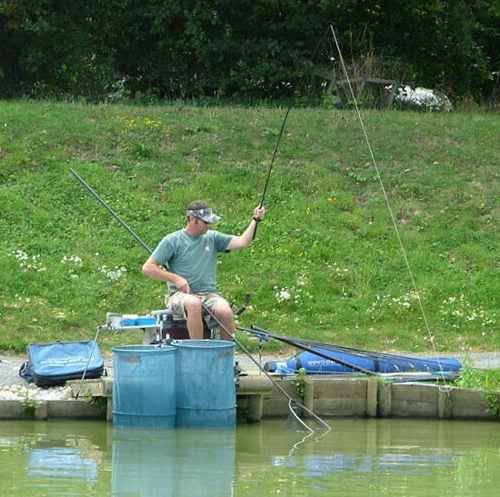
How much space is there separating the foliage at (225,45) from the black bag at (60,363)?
12.7m

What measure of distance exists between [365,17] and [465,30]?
1.75m

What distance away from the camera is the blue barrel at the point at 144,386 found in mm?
11008

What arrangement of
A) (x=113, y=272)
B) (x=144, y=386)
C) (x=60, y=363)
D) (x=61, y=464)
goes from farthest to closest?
1. (x=113, y=272)
2. (x=60, y=363)
3. (x=144, y=386)
4. (x=61, y=464)

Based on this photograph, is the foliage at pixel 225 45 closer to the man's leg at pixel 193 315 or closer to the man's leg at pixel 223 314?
the man's leg at pixel 223 314

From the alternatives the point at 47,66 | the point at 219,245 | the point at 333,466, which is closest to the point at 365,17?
the point at 47,66

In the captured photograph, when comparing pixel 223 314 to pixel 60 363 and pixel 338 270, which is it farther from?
pixel 338 270

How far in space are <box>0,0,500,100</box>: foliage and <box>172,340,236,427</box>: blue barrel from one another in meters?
13.7

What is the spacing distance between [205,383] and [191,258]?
4.01 ft

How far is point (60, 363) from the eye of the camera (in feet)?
40.0

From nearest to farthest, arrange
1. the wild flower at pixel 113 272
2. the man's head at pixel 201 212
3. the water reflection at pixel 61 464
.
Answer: the water reflection at pixel 61 464, the man's head at pixel 201 212, the wild flower at pixel 113 272

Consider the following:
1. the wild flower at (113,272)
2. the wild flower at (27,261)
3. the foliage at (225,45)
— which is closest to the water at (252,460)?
the wild flower at (113,272)

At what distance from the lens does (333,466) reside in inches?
394

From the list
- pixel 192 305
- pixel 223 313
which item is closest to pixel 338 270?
pixel 223 313

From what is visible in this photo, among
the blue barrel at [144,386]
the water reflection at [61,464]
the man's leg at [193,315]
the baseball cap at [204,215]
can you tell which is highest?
the baseball cap at [204,215]
